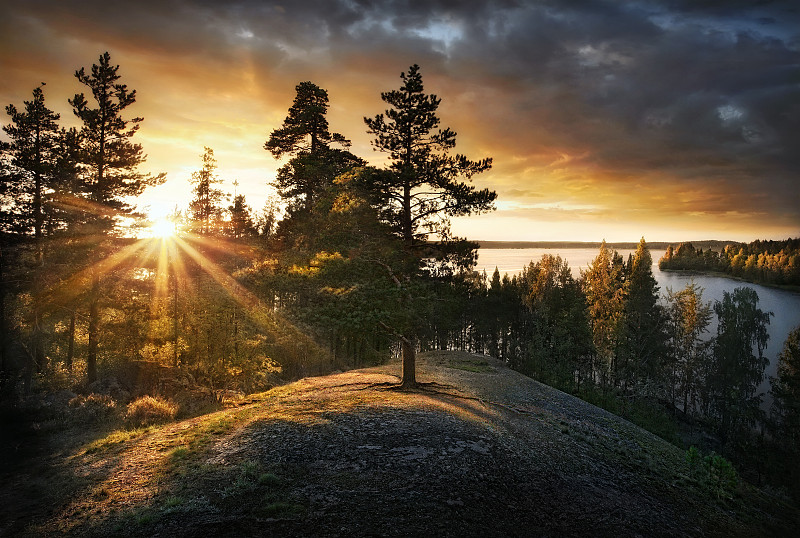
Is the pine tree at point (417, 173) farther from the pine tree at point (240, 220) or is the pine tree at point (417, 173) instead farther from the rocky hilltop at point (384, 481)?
the pine tree at point (240, 220)

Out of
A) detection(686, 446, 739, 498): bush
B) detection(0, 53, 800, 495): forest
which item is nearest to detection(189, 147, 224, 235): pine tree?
detection(0, 53, 800, 495): forest

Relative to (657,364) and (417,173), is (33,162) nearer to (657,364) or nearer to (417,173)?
(417,173)

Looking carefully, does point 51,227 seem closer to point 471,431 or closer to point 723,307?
point 471,431

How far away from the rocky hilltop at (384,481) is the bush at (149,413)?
2.32m

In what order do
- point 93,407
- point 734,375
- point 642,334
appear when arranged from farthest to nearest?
1. point 734,375
2. point 642,334
3. point 93,407

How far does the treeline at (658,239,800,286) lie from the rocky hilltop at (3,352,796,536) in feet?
533

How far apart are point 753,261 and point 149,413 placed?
193116 millimetres

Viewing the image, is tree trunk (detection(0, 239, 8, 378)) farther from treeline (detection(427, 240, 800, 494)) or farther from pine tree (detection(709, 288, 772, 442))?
pine tree (detection(709, 288, 772, 442))

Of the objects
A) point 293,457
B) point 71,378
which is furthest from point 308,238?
point 71,378

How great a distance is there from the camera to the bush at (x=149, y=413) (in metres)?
15.8

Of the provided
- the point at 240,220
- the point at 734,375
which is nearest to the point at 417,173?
the point at 240,220

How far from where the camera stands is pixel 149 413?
16.5 m

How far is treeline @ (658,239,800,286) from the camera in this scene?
126188mm

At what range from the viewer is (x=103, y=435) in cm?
1415
